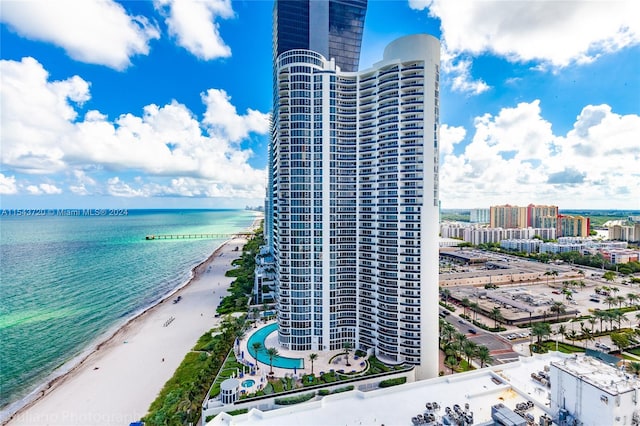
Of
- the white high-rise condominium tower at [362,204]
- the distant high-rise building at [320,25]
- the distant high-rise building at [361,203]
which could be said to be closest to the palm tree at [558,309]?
the white high-rise condominium tower at [362,204]

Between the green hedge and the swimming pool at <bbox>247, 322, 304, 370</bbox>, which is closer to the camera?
the green hedge

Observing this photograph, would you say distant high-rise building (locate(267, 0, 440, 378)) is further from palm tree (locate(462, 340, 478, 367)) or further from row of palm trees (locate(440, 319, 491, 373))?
palm tree (locate(462, 340, 478, 367))

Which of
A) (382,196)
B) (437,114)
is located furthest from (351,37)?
(382,196)

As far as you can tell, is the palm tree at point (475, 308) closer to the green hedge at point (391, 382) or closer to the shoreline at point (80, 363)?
the green hedge at point (391, 382)

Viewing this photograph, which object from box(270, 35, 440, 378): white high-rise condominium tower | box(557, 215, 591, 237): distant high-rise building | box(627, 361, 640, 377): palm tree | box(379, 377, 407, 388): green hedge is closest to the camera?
box(627, 361, 640, 377): palm tree

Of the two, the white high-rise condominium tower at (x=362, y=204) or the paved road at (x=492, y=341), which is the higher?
the white high-rise condominium tower at (x=362, y=204)

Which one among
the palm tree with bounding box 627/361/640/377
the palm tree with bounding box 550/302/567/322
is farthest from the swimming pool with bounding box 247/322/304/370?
the palm tree with bounding box 550/302/567/322

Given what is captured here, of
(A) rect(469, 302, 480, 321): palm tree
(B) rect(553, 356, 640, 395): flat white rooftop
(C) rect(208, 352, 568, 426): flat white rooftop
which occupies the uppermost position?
(B) rect(553, 356, 640, 395): flat white rooftop
